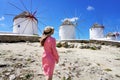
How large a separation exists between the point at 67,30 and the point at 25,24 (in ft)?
20.4

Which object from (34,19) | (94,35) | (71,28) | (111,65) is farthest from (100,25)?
(111,65)

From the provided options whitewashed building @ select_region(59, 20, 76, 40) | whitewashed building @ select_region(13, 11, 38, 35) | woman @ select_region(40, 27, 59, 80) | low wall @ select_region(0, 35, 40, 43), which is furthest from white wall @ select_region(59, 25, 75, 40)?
woman @ select_region(40, 27, 59, 80)

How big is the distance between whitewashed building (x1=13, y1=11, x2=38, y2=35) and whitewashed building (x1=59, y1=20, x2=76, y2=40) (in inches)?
183

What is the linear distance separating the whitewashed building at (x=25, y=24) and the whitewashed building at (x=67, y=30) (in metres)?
4.65

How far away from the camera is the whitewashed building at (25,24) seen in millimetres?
27344

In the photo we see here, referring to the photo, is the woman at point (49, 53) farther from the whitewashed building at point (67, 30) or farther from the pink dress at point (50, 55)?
the whitewashed building at point (67, 30)

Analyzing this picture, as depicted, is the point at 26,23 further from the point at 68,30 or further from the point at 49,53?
the point at 49,53

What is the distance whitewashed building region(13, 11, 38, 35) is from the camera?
27344mm

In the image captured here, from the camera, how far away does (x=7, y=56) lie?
10.6m

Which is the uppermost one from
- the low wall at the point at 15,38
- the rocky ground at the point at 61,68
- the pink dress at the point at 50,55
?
the low wall at the point at 15,38

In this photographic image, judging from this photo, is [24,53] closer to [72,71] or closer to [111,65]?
[72,71]

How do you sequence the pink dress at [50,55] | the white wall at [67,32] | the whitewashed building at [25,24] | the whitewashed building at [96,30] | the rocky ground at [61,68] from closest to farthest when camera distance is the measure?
the pink dress at [50,55]
the rocky ground at [61,68]
the whitewashed building at [25,24]
the white wall at [67,32]
the whitewashed building at [96,30]

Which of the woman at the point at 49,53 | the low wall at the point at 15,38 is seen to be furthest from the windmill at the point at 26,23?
the woman at the point at 49,53

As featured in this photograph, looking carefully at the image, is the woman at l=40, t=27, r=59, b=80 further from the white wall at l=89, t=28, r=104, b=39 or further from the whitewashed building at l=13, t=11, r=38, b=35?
the white wall at l=89, t=28, r=104, b=39
